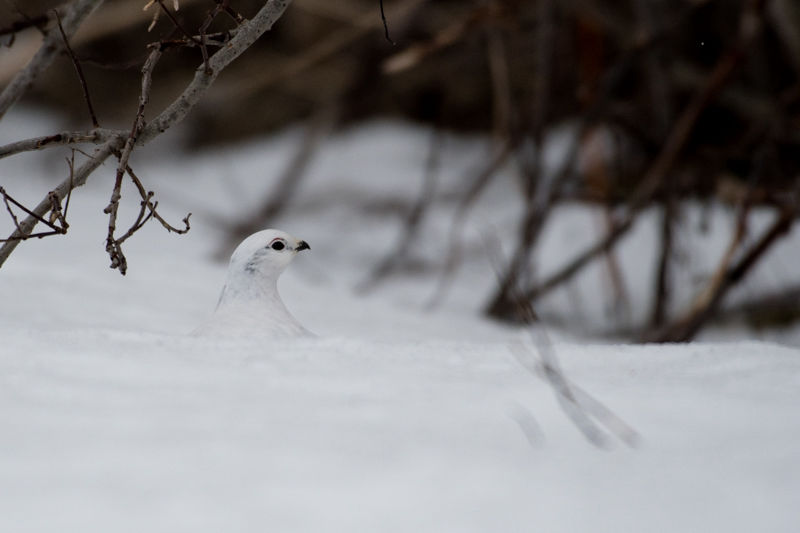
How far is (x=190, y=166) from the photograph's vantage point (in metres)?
7.92

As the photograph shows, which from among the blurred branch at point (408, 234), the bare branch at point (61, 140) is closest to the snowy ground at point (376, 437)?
the bare branch at point (61, 140)

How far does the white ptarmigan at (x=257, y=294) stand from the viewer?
8.39ft

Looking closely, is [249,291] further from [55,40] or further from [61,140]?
[55,40]

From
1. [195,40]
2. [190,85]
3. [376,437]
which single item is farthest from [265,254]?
[376,437]

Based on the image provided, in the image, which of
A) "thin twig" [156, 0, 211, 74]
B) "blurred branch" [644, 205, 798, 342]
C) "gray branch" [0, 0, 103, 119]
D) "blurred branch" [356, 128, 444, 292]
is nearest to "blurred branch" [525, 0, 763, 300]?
"blurred branch" [644, 205, 798, 342]

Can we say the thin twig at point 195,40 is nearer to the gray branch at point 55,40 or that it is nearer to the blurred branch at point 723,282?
the gray branch at point 55,40

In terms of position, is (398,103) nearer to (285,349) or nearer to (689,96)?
(689,96)

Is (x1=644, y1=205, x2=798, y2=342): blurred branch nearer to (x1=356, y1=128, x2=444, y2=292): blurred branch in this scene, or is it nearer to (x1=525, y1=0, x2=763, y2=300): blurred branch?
(x1=525, y1=0, x2=763, y2=300): blurred branch

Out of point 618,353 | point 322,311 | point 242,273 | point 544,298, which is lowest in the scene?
point 618,353

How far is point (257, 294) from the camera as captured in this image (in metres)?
2.70

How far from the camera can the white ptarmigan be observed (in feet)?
8.39

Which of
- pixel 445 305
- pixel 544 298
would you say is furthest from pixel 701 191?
pixel 445 305

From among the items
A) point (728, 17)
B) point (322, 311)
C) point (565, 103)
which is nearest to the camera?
point (322, 311)

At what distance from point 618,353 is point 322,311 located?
2.18 metres
